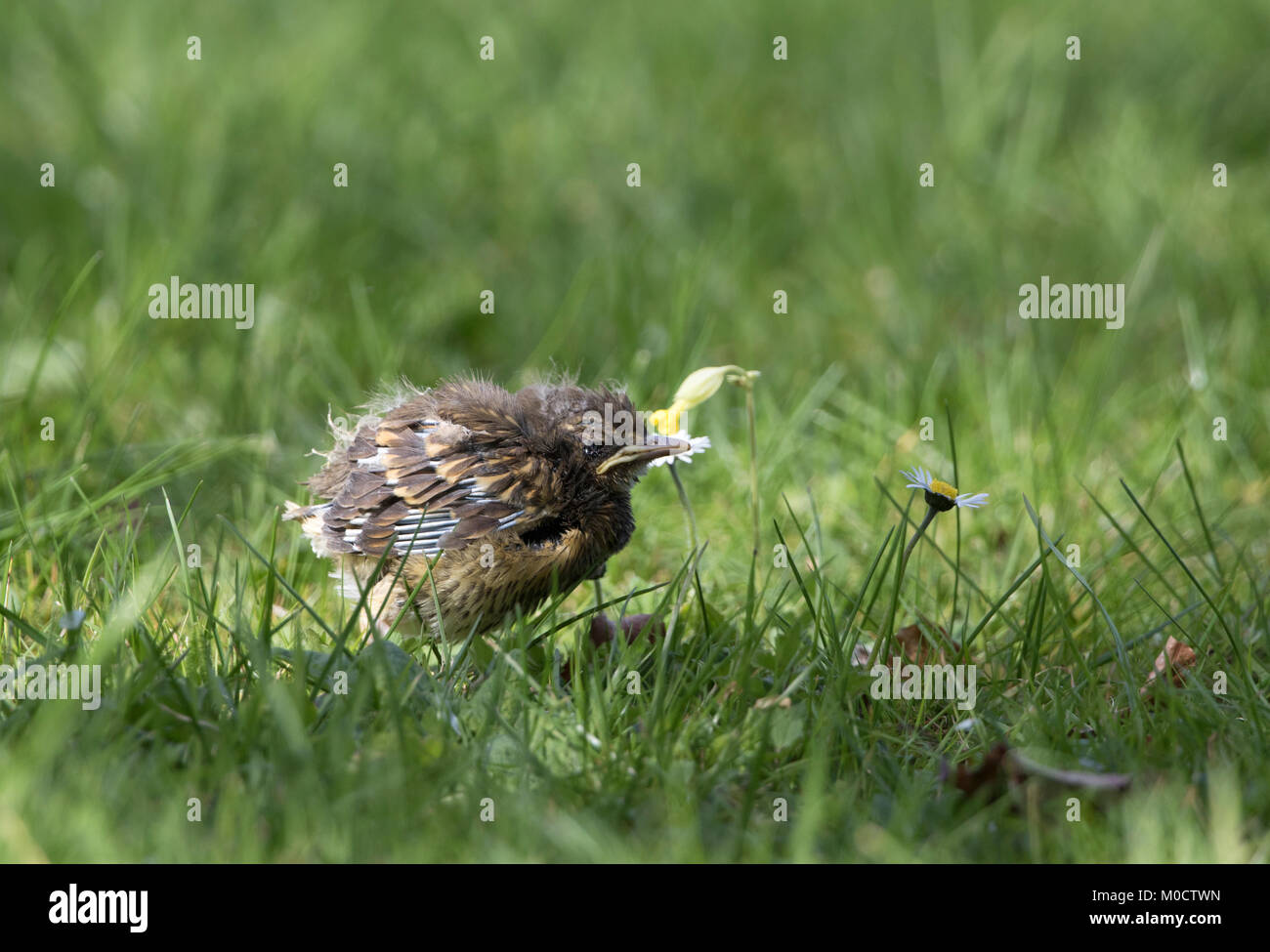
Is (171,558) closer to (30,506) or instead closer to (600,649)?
(30,506)

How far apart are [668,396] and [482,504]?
158 centimetres

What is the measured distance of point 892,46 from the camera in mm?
8477

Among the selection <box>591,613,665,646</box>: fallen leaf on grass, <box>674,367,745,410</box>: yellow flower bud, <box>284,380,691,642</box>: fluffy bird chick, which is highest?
<box>674,367,745,410</box>: yellow flower bud

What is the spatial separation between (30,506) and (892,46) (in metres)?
6.30

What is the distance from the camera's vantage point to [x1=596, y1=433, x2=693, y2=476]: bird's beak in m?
3.42

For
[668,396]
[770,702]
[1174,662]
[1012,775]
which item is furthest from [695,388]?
[1174,662]

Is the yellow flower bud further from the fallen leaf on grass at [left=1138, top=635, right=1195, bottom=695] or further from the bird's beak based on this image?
the fallen leaf on grass at [left=1138, top=635, right=1195, bottom=695]

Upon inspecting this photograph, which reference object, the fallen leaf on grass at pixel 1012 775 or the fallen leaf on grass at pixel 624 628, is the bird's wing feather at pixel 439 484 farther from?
the fallen leaf on grass at pixel 1012 775

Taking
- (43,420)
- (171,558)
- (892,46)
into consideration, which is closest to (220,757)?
(171,558)

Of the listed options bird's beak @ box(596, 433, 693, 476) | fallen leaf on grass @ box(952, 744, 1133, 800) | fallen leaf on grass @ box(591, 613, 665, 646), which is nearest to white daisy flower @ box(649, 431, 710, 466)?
bird's beak @ box(596, 433, 693, 476)

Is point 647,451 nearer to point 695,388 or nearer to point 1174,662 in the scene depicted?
point 695,388

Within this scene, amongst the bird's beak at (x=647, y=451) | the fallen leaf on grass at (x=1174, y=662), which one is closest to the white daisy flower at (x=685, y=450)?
the bird's beak at (x=647, y=451)

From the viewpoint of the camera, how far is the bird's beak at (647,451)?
3.42 m

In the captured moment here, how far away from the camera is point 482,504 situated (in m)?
3.46
